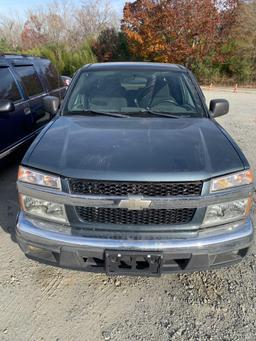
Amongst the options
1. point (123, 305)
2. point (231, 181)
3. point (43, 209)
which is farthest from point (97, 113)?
point (123, 305)

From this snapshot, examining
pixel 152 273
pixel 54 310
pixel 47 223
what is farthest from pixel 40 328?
pixel 152 273

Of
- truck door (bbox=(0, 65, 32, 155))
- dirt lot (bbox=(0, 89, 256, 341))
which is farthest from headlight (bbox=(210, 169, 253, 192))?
truck door (bbox=(0, 65, 32, 155))

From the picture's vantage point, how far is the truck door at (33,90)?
5289 millimetres

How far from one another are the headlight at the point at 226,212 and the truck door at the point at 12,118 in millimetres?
3082

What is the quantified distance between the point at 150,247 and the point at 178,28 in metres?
23.9

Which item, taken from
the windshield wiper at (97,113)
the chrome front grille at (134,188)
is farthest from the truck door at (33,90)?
the chrome front grille at (134,188)

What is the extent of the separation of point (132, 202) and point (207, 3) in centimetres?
2433

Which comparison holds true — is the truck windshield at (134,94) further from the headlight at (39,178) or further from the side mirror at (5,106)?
Result: the headlight at (39,178)

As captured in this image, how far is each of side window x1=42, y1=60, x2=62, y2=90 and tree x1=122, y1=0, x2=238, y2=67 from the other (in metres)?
18.4

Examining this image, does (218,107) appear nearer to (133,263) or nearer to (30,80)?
(133,263)

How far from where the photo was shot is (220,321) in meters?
2.39

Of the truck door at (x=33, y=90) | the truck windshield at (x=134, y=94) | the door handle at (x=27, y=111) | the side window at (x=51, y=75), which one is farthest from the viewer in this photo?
the side window at (x=51, y=75)

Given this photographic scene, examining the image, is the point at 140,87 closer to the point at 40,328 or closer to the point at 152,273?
the point at 152,273

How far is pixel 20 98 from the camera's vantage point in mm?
5016
